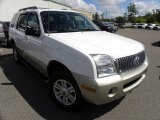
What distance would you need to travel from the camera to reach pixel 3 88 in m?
5.18

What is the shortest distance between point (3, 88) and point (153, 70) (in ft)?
15.6

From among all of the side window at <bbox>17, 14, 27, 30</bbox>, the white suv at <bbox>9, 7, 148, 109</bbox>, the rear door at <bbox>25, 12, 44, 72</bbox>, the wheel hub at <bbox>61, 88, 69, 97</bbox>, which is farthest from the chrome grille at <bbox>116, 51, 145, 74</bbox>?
the side window at <bbox>17, 14, 27, 30</bbox>

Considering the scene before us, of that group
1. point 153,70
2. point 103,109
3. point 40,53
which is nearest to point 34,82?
point 40,53

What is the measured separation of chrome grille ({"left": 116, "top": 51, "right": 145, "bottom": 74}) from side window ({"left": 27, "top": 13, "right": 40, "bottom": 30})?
2.16m

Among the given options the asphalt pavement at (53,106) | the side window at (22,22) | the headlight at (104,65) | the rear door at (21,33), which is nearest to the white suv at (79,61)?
the headlight at (104,65)

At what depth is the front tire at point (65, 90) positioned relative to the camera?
3.75 metres

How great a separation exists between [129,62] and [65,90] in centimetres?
127

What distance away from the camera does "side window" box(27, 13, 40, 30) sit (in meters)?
4.97

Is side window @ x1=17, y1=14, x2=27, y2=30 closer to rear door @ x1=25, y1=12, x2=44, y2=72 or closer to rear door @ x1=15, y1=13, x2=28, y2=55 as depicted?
rear door @ x1=15, y1=13, x2=28, y2=55

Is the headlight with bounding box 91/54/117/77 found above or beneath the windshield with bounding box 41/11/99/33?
beneath

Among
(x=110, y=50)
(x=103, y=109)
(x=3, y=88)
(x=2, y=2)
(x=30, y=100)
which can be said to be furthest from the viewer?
(x=2, y=2)

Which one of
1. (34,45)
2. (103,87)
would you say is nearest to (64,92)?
(103,87)

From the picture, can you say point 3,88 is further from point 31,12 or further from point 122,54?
point 122,54

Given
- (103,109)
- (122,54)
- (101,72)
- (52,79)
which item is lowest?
(103,109)
